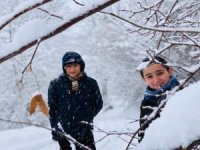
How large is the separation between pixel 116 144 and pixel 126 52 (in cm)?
1702

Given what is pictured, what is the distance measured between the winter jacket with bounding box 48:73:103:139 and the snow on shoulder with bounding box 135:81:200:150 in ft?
10.2

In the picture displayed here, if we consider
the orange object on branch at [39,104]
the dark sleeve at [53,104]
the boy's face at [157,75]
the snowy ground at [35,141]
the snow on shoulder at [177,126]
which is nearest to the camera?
the snow on shoulder at [177,126]

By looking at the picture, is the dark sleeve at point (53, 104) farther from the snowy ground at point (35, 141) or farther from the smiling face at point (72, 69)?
the snowy ground at point (35, 141)

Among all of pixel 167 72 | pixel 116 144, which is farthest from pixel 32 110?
pixel 116 144

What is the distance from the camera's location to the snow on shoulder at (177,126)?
118 cm

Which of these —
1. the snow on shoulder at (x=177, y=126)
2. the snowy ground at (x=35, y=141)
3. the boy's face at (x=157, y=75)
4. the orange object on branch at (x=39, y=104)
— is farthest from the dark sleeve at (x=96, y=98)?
the snowy ground at (x=35, y=141)

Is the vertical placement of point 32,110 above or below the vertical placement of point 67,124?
above

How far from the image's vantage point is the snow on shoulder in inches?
46.5

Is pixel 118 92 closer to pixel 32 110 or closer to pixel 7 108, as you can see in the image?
pixel 7 108

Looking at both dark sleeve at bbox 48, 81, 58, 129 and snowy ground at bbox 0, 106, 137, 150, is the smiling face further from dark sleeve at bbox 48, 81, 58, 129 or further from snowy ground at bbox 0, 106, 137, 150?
snowy ground at bbox 0, 106, 137, 150

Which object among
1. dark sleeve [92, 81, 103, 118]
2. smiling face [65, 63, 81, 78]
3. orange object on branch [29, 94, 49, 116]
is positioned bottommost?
dark sleeve [92, 81, 103, 118]

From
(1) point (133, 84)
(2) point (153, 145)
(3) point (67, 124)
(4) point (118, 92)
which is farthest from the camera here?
(4) point (118, 92)

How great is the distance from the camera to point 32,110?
5.44ft

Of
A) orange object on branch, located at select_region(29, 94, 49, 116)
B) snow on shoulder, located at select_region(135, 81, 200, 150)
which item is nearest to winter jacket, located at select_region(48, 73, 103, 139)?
orange object on branch, located at select_region(29, 94, 49, 116)
